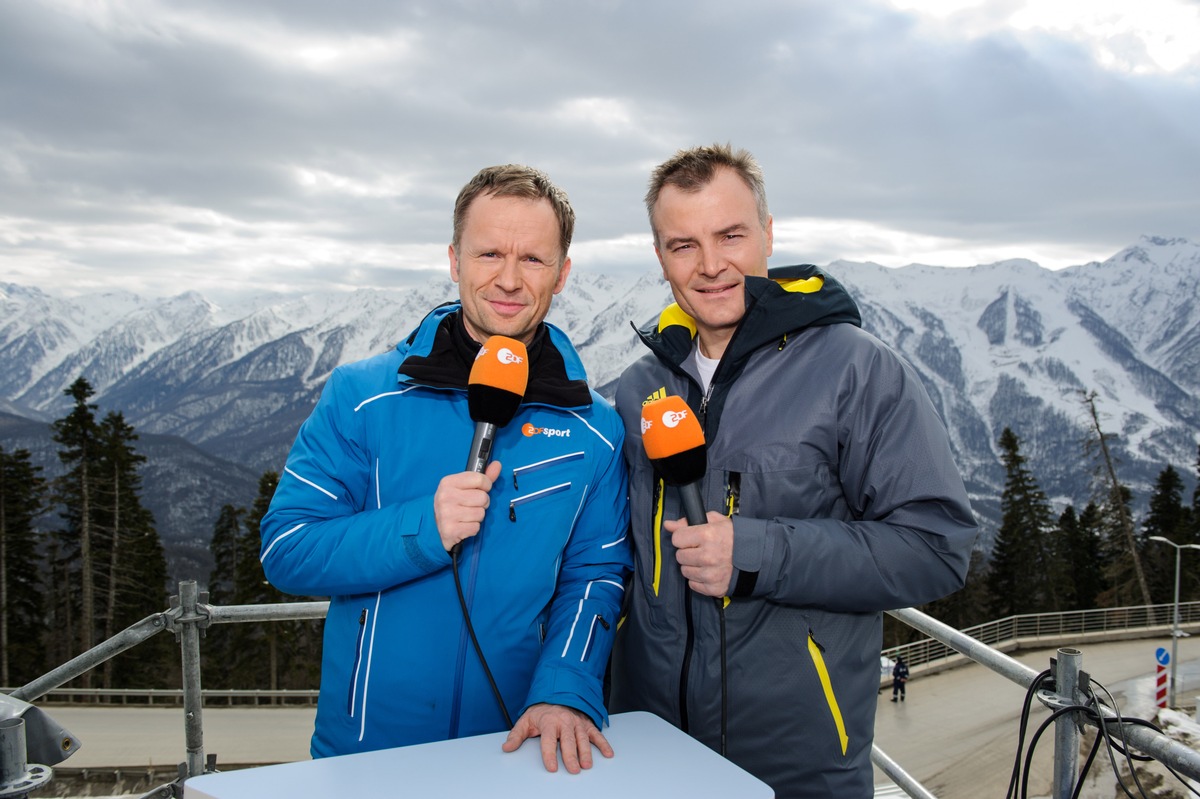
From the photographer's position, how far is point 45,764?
211 cm

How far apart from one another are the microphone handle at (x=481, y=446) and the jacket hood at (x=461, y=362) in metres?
0.29

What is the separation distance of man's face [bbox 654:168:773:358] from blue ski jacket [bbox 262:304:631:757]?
585 mm

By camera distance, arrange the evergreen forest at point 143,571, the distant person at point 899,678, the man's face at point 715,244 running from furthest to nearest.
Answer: the evergreen forest at point 143,571 → the distant person at point 899,678 → the man's face at point 715,244

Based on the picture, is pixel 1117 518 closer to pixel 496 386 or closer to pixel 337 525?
pixel 496 386

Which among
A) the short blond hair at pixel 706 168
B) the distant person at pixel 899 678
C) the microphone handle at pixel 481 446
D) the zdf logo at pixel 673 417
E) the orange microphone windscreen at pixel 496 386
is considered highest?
the short blond hair at pixel 706 168

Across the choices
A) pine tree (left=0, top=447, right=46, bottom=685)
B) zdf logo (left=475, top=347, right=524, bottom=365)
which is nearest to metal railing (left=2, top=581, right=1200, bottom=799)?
zdf logo (left=475, top=347, right=524, bottom=365)

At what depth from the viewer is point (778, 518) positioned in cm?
277

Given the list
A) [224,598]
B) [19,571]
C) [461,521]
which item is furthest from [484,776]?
[224,598]

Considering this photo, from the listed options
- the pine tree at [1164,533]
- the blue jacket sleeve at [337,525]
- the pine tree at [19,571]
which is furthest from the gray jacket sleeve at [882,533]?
the pine tree at [1164,533]

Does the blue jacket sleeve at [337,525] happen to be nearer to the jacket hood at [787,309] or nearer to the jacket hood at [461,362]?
the jacket hood at [461,362]

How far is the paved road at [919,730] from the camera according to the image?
17062 millimetres

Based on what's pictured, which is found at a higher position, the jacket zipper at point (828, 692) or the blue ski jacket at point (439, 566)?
the blue ski jacket at point (439, 566)

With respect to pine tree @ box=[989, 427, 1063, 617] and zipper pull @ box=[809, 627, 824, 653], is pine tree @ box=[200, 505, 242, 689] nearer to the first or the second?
zipper pull @ box=[809, 627, 824, 653]

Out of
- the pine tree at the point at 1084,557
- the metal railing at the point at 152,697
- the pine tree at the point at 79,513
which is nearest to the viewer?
the metal railing at the point at 152,697
